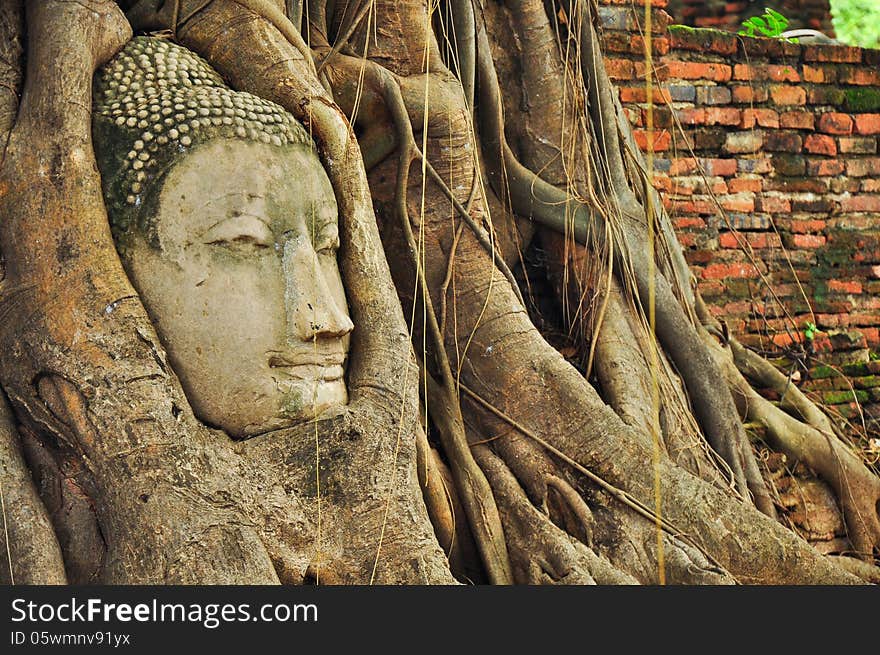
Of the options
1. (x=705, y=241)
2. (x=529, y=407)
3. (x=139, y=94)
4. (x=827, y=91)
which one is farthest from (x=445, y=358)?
(x=827, y=91)

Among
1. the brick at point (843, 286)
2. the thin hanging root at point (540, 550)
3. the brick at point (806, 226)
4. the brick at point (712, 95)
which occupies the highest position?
the brick at point (712, 95)

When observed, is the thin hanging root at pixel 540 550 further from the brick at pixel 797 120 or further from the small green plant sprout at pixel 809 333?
the brick at pixel 797 120

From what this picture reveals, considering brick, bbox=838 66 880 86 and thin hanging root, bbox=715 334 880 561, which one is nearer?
thin hanging root, bbox=715 334 880 561

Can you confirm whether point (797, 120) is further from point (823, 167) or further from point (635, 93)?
point (635, 93)

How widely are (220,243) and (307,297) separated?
230mm

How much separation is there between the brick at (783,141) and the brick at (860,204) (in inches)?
14.3

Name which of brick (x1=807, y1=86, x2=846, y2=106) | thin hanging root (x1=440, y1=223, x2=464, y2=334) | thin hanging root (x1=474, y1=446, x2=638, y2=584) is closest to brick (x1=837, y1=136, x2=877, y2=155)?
brick (x1=807, y1=86, x2=846, y2=106)

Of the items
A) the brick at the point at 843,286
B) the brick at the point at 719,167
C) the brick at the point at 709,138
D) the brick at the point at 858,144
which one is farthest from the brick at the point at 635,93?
the brick at the point at 843,286

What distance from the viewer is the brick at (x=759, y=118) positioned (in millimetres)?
5148

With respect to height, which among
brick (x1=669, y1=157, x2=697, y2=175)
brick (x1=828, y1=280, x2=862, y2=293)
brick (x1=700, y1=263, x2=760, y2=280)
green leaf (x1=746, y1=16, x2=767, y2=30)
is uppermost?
green leaf (x1=746, y1=16, x2=767, y2=30)

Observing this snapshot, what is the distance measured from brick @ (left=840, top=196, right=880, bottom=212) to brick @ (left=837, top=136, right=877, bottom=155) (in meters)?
0.22

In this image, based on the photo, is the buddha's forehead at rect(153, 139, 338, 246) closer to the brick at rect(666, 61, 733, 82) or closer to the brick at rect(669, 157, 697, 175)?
the brick at rect(669, 157, 697, 175)

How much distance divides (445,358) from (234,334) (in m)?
0.83

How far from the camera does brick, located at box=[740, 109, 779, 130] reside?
16.9ft
